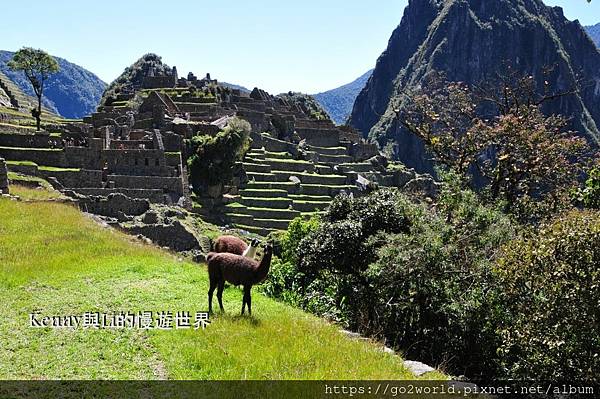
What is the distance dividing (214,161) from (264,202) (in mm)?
5121

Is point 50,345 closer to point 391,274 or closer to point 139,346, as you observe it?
point 139,346

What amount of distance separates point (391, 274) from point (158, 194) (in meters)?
25.7

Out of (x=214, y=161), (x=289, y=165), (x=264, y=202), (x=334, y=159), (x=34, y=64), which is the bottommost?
(x=264, y=202)

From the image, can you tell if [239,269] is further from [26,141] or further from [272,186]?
[272,186]

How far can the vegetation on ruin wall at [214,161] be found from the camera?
4119cm

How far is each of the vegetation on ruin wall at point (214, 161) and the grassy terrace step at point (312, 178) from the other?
7034 mm

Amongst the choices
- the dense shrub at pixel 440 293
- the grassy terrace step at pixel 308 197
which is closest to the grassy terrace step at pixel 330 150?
the grassy terrace step at pixel 308 197

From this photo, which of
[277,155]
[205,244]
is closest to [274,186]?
[277,155]

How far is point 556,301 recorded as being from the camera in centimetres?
890

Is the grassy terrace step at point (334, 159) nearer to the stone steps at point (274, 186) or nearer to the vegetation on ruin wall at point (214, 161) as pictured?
the stone steps at point (274, 186)

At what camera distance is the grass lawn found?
21.7 ft

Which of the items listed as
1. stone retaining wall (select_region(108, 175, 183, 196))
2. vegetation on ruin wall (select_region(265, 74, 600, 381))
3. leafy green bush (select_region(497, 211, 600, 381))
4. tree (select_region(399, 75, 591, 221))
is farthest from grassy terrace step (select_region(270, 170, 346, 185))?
leafy green bush (select_region(497, 211, 600, 381))

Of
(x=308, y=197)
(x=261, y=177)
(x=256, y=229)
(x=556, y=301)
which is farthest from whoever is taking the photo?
(x=261, y=177)

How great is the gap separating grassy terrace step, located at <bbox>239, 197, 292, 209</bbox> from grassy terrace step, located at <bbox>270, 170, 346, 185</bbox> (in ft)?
17.5
